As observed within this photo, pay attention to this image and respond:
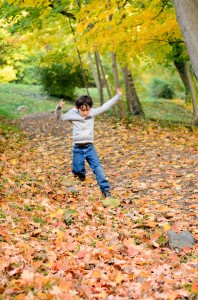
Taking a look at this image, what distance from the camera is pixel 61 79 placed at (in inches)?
908

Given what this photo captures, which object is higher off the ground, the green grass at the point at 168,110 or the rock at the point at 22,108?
the rock at the point at 22,108

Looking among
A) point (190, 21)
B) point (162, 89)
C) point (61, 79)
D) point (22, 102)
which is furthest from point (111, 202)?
point (162, 89)

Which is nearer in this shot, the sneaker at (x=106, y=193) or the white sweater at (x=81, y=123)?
the sneaker at (x=106, y=193)

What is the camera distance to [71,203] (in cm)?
583

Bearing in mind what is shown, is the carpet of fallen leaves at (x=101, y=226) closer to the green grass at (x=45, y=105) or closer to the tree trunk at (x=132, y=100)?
the tree trunk at (x=132, y=100)

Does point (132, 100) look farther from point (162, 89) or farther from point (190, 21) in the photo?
point (162, 89)

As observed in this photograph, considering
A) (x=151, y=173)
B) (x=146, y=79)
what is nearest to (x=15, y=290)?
(x=151, y=173)

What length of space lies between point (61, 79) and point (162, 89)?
10.7m

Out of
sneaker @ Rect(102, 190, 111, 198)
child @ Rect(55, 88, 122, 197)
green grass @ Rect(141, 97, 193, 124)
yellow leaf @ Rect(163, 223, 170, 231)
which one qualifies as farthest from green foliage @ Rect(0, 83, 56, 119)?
yellow leaf @ Rect(163, 223, 170, 231)

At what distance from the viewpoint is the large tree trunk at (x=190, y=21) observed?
17.4 feet

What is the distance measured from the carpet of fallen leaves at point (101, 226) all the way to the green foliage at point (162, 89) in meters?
21.9

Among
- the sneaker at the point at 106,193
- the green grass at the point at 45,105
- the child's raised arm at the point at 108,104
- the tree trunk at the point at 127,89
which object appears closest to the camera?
the sneaker at the point at 106,193

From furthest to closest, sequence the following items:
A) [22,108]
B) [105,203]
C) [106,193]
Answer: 1. [22,108]
2. [106,193]
3. [105,203]

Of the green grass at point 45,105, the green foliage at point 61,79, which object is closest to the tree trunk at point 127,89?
the green grass at point 45,105
